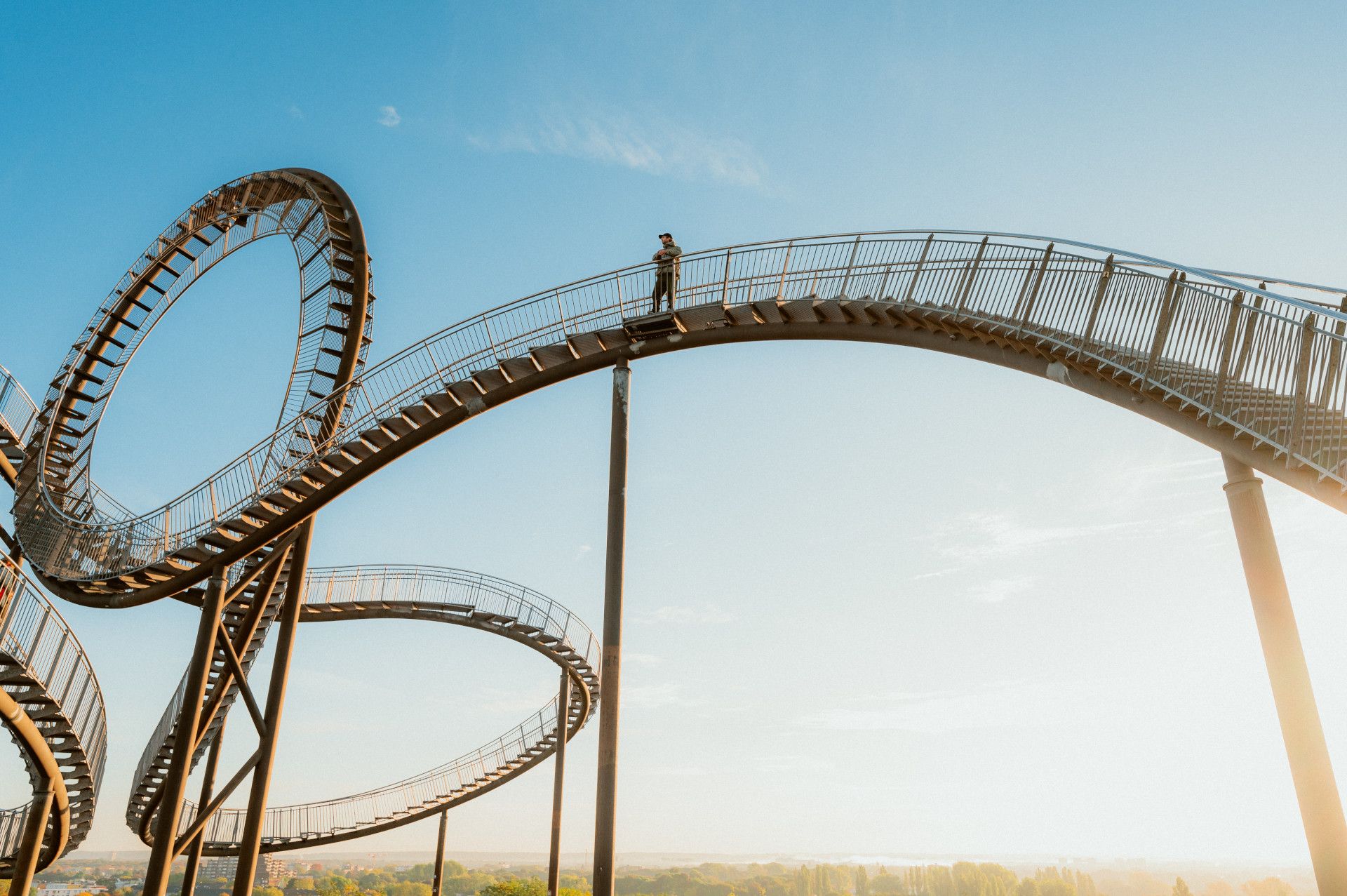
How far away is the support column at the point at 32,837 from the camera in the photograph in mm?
14016

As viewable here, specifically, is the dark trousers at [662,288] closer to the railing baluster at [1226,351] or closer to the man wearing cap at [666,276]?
the man wearing cap at [666,276]

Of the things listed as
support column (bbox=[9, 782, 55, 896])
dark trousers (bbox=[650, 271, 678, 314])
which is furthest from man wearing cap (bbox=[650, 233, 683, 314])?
support column (bbox=[9, 782, 55, 896])

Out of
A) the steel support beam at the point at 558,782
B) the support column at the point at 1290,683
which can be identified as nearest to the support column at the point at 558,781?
the steel support beam at the point at 558,782

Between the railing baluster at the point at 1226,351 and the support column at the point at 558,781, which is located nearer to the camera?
the railing baluster at the point at 1226,351

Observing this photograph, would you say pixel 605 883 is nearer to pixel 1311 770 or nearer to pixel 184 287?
pixel 1311 770

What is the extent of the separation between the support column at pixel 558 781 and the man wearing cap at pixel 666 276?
9.94 meters

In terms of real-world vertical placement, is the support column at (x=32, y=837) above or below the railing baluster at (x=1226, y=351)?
below

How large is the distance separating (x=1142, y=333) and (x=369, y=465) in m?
9.26

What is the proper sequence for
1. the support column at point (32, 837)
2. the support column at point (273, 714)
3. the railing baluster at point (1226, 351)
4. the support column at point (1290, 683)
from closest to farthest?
the support column at point (1290, 683)
the railing baluster at point (1226, 351)
the support column at point (273, 714)
the support column at point (32, 837)

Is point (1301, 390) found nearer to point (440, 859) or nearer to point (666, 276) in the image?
point (666, 276)

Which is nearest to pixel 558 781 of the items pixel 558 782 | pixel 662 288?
pixel 558 782

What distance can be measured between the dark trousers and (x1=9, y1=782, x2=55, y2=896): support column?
11977 mm

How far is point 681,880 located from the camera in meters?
69.4

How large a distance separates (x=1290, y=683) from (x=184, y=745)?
12.3 metres
